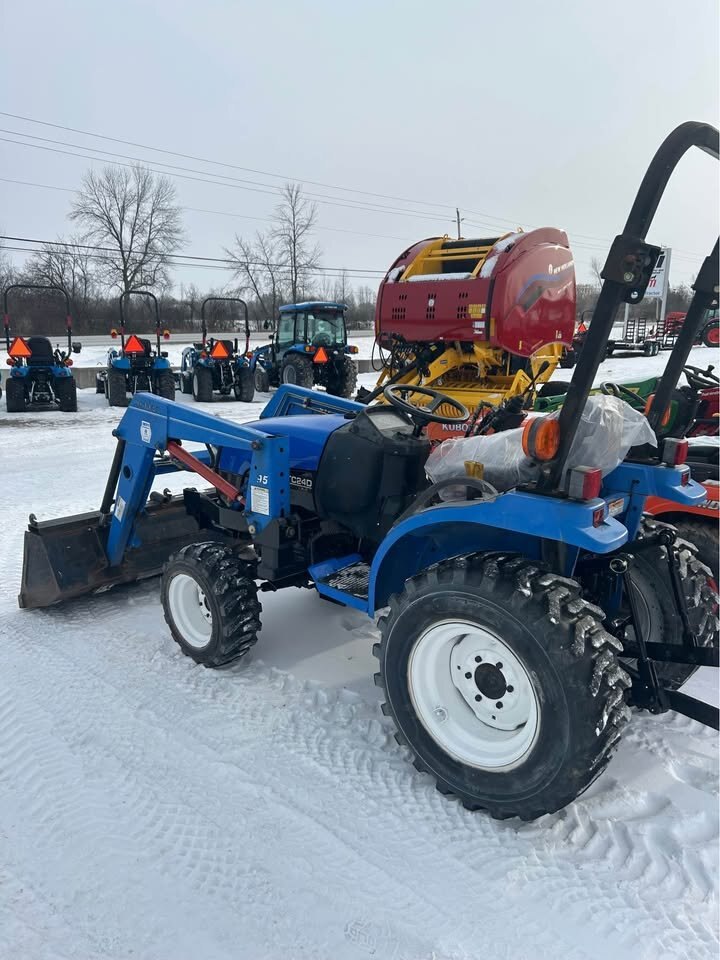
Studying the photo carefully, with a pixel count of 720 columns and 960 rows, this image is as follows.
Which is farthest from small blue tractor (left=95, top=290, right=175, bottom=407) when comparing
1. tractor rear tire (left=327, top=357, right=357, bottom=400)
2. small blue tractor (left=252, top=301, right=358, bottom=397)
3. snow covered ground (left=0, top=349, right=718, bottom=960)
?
snow covered ground (left=0, top=349, right=718, bottom=960)

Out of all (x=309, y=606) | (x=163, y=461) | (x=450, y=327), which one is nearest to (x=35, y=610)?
(x=163, y=461)

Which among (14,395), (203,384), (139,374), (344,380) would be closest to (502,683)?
(14,395)

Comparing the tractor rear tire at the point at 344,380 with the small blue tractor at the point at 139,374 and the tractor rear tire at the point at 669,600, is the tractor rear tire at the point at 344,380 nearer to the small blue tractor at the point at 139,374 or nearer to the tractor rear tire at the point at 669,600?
the small blue tractor at the point at 139,374

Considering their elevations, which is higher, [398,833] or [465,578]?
[465,578]

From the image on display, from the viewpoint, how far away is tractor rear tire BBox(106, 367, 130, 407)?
12602 mm

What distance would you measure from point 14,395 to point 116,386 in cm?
173

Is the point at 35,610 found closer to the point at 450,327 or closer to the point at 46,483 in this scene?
the point at 46,483

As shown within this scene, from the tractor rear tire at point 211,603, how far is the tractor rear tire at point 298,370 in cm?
1115

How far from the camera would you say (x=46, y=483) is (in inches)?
272

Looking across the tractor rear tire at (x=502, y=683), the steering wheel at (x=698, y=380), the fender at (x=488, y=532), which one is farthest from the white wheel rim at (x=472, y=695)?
the steering wheel at (x=698, y=380)

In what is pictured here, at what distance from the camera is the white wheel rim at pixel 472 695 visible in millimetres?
2262

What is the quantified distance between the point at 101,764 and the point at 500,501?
1797 millimetres

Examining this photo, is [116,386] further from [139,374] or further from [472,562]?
[472,562]

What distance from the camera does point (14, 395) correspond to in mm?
11742
